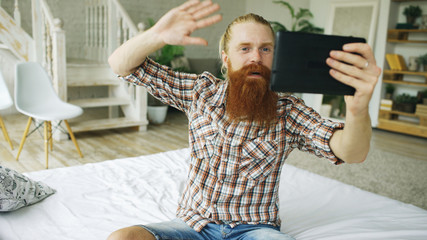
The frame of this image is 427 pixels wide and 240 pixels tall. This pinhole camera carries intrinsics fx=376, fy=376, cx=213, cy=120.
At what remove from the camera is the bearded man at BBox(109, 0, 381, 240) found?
126cm

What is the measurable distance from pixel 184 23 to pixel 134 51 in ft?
0.72

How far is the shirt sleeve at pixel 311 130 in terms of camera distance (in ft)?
3.92

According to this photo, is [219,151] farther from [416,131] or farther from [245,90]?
[416,131]

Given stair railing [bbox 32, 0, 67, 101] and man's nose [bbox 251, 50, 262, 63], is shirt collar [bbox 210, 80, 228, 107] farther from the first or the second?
stair railing [bbox 32, 0, 67, 101]

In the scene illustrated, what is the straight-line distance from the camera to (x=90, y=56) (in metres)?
5.61

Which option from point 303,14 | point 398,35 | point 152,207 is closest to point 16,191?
point 152,207

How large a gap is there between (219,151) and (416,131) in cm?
466

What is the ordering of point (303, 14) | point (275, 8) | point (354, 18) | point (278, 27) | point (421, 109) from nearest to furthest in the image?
point (421, 109)
point (354, 18)
point (303, 14)
point (278, 27)
point (275, 8)

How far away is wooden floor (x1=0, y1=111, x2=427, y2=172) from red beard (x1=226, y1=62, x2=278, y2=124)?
2.52 m

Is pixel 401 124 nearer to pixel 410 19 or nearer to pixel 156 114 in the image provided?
pixel 410 19

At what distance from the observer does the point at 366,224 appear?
5.41ft

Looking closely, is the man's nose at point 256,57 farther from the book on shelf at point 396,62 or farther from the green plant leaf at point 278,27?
the green plant leaf at point 278,27

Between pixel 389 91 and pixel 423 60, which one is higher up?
pixel 423 60

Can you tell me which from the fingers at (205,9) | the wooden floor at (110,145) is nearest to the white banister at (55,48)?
the wooden floor at (110,145)
